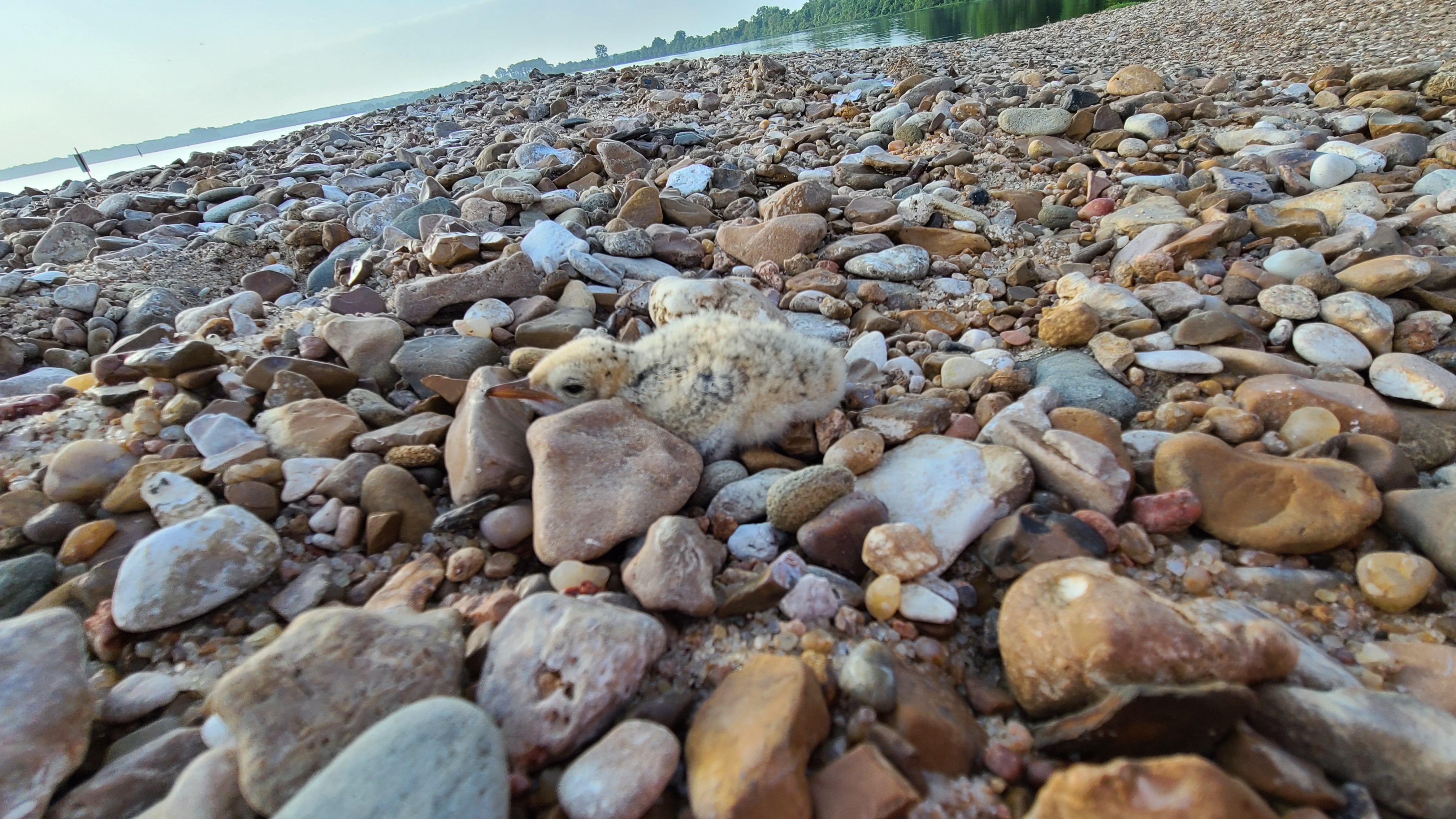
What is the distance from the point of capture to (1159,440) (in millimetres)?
2143

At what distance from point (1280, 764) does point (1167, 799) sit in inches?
11.5

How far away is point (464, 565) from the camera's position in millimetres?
1907

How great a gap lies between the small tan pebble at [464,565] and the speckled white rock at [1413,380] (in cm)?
322

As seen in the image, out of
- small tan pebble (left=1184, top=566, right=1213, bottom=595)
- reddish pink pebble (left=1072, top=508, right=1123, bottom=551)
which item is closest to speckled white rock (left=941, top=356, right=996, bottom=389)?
reddish pink pebble (left=1072, top=508, right=1123, bottom=551)

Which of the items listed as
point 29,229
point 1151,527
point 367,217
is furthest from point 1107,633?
point 29,229

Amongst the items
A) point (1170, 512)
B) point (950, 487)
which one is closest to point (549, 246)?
point (950, 487)

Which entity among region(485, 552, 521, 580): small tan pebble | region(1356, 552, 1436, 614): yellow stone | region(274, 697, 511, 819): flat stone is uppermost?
region(274, 697, 511, 819): flat stone

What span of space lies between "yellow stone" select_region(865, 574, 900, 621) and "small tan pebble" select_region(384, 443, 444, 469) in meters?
1.61

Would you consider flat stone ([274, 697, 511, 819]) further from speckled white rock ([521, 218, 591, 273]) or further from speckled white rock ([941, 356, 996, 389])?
speckled white rock ([521, 218, 591, 273])

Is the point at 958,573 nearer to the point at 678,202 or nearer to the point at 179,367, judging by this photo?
the point at 179,367

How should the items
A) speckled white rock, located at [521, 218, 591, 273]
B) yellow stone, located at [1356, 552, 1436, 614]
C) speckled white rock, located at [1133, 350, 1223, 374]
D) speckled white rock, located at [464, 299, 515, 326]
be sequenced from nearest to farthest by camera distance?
yellow stone, located at [1356, 552, 1436, 614]
speckled white rock, located at [1133, 350, 1223, 374]
speckled white rock, located at [464, 299, 515, 326]
speckled white rock, located at [521, 218, 591, 273]

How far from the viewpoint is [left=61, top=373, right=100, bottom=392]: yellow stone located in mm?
2754

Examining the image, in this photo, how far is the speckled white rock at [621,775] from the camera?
1.15 meters

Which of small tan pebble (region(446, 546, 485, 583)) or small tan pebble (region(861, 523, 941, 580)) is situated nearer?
small tan pebble (region(861, 523, 941, 580))
